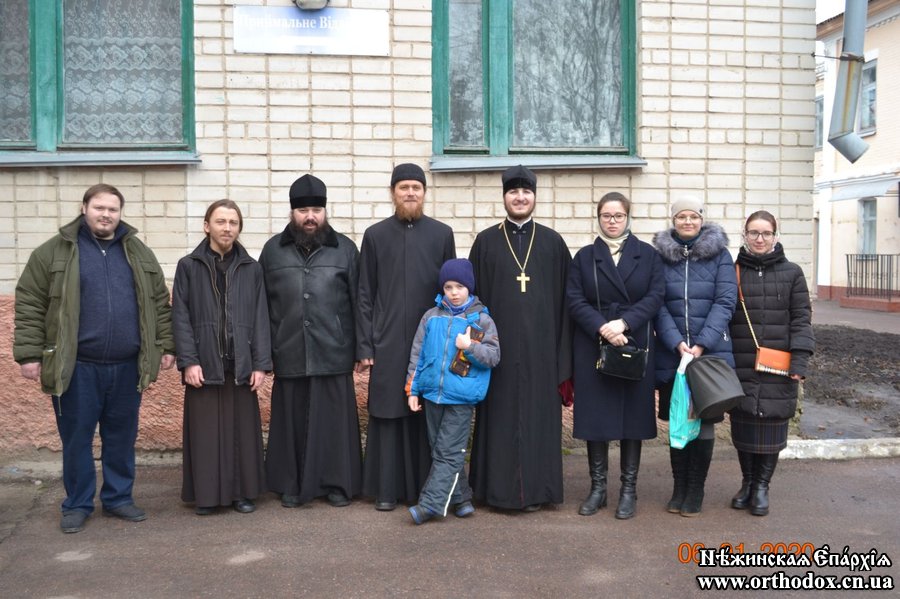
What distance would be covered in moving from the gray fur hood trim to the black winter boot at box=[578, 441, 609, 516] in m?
1.13

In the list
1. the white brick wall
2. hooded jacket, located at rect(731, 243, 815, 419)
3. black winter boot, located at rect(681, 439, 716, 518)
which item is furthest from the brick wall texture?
black winter boot, located at rect(681, 439, 716, 518)

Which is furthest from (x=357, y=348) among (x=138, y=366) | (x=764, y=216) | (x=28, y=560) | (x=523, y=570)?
(x=764, y=216)

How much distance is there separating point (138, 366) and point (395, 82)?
2.79m

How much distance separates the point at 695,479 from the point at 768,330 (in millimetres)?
947

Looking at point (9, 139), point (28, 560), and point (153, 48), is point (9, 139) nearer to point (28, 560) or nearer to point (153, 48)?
point (153, 48)

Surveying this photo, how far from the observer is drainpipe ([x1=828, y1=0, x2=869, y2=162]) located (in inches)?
264

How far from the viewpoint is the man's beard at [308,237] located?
17.0 ft

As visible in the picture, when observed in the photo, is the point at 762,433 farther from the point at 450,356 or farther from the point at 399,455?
the point at 399,455

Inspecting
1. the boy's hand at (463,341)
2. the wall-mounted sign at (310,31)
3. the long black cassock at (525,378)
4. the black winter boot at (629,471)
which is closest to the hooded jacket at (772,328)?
the black winter boot at (629,471)

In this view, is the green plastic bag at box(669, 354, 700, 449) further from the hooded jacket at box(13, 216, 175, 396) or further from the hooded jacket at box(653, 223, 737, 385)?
the hooded jacket at box(13, 216, 175, 396)

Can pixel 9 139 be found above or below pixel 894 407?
above

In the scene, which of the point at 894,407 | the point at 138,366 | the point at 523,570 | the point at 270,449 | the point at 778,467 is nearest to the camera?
the point at 523,570

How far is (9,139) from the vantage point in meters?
6.30

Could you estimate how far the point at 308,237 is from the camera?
517cm
